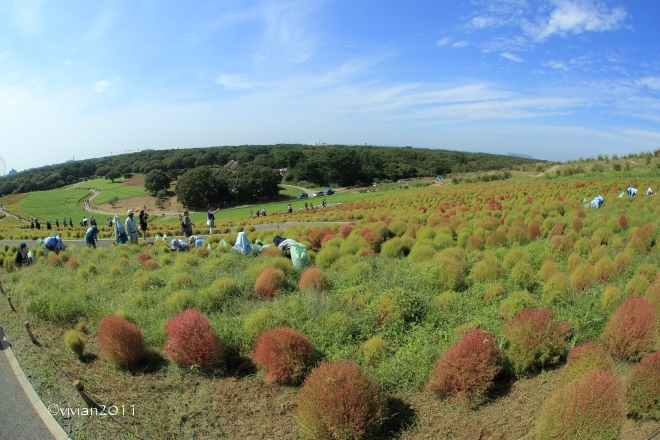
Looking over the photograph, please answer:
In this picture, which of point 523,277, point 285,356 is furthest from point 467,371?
point 523,277

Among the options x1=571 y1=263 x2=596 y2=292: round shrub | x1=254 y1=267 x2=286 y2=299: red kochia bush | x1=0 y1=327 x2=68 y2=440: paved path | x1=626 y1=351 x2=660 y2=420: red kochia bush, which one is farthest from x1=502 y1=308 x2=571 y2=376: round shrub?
x1=0 y1=327 x2=68 y2=440: paved path

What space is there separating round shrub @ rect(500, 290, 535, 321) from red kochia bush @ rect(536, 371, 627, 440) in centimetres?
290

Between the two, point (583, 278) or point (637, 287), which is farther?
point (583, 278)

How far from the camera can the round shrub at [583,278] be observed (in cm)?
838

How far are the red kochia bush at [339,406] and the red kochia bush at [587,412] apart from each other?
174 centimetres

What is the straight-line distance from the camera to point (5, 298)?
10.1 metres

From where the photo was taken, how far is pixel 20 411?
17.5 feet

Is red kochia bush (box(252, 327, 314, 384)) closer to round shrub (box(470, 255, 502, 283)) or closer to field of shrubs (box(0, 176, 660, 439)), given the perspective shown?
field of shrubs (box(0, 176, 660, 439))

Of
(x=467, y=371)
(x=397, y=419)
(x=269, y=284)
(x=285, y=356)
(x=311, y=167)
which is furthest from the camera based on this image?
(x=311, y=167)

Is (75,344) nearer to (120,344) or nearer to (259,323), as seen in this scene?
(120,344)

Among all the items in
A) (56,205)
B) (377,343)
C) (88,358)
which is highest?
(56,205)

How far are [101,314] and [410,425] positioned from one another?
6.69 m

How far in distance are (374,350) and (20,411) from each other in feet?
15.9

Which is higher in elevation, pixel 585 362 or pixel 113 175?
pixel 113 175
